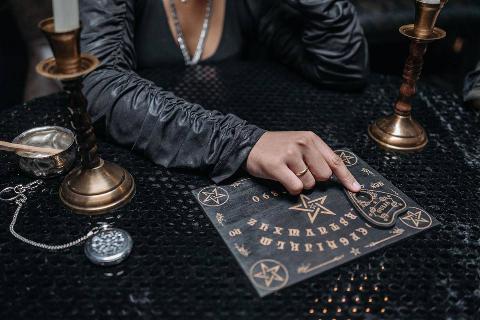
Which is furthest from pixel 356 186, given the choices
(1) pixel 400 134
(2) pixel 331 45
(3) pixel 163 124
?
(2) pixel 331 45

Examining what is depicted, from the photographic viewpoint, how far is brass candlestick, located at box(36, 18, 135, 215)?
23.8 inches

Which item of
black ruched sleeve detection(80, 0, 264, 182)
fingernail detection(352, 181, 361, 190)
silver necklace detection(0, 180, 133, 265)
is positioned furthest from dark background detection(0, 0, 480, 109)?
fingernail detection(352, 181, 361, 190)

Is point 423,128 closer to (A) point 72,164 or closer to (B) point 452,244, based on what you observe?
(B) point 452,244

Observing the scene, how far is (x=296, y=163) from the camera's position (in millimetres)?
755

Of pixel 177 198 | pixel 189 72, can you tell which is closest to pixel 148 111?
pixel 177 198

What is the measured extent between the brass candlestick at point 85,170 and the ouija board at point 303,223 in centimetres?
13

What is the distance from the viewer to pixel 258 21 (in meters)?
1.33

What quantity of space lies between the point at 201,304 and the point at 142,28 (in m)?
0.82

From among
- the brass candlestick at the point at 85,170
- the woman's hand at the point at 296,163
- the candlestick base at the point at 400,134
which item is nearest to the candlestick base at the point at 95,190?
the brass candlestick at the point at 85,170

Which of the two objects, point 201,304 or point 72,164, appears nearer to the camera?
point 201,304

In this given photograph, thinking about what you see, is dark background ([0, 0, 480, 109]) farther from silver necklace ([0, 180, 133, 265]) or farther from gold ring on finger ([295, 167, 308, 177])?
gold ring on finger ([295, 167, 308, 177])

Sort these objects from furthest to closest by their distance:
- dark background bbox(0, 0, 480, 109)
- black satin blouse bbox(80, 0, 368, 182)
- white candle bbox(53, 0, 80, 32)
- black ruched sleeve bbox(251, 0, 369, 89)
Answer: dark background bbox(0, 0, 480, 109), black ruched sleeve bbox(251, 0, 369, 89), black satin blouse bbox(80, 0, 368, 182), white candle bbox(53, 0, 80, 32)

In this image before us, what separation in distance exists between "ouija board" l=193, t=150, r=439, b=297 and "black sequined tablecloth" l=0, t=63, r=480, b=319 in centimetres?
2

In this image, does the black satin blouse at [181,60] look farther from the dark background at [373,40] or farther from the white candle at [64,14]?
the dark background at [373,40]
